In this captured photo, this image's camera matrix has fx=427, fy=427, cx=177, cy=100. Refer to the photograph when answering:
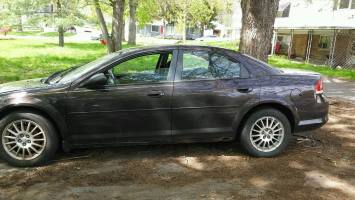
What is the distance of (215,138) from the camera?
597cm

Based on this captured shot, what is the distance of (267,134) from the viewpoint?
19.7ft

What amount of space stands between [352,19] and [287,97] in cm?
2102

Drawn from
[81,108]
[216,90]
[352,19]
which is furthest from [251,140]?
[352,19]

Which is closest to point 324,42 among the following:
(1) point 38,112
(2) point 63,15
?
(2) point 63,15

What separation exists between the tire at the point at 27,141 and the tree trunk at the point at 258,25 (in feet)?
15.6

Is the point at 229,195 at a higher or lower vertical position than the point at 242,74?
lower

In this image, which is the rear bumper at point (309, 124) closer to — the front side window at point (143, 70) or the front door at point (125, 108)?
the front door at point (125, 108)

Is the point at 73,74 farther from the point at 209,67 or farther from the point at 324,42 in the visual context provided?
the point at 324,42

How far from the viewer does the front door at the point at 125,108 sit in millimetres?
5496

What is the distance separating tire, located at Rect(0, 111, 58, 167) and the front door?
315 mm

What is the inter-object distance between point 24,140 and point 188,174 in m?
2.13

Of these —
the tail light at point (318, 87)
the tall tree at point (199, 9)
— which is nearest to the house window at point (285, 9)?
the tall tree at point (199, 9)

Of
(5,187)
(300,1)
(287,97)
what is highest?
(300,1)

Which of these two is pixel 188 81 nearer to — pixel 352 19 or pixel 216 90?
pixel 216 90
